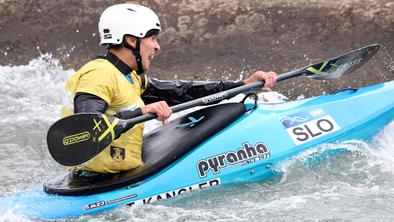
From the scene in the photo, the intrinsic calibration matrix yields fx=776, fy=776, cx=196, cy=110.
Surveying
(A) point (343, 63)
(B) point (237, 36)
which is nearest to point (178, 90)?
(A) point (343, 63)

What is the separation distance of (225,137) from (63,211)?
1186 millimetres

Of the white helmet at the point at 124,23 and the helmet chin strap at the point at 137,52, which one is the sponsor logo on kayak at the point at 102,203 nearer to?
the helmet chin strap at the point at 137,52

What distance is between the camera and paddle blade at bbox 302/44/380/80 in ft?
20.1

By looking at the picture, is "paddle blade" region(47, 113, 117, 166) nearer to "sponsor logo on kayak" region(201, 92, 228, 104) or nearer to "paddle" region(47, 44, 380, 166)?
"paddle" region(47, 44, 380, 166)

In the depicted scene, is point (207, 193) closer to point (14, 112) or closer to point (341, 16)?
point (14, 112)

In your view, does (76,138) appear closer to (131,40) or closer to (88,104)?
(88,104)

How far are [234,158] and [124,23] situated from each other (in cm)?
116

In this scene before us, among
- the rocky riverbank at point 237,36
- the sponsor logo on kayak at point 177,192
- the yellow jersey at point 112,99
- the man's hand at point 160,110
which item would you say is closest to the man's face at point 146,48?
the yellow jersey at point 112,99

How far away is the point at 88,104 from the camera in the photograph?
15.4 ft

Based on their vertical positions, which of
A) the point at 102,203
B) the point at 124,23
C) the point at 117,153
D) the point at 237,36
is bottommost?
the point at 102,203

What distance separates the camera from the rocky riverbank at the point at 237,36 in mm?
8344

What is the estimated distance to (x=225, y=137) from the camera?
207 inches

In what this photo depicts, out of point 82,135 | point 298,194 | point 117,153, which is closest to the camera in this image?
point 82,135

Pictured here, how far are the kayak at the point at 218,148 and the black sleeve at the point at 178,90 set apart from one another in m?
0.26
